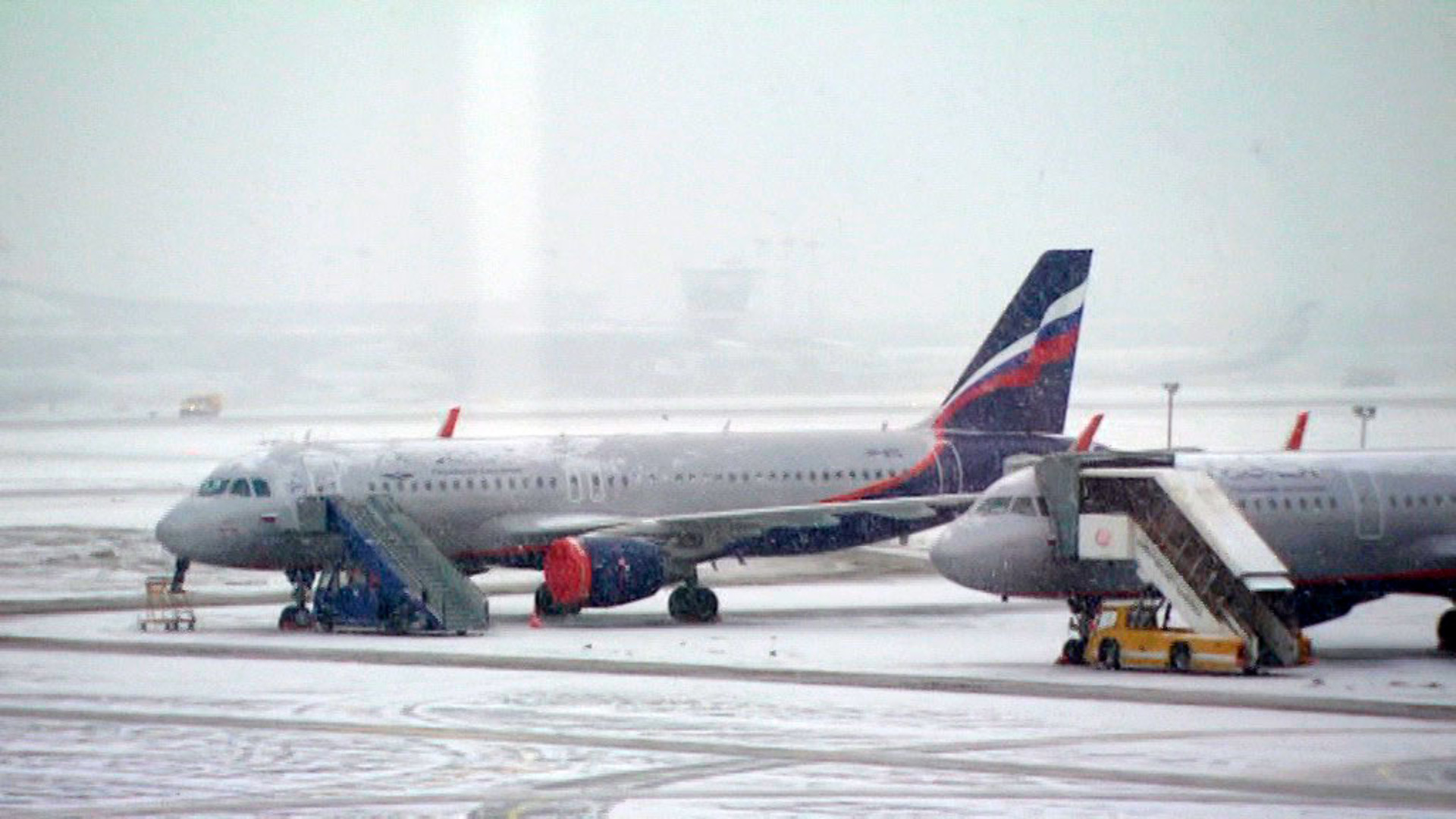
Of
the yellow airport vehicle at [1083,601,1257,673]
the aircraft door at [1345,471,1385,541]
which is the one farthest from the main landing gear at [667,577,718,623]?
the aircraft door at [1345,471,1385,541]

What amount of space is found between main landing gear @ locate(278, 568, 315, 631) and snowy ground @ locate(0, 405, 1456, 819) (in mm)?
1172

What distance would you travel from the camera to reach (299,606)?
49969mm

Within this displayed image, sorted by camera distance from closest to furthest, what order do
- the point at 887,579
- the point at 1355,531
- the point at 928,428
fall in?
the point at 1355,531 < the point at 928,428 < the point at 887,579

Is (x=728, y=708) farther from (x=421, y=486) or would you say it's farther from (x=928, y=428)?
(x=928, y=428)

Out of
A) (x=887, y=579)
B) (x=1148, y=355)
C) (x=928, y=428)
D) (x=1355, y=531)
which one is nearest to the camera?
(x=1355, y=531)

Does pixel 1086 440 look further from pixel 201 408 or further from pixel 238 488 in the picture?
pixel 201 408

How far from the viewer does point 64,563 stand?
6619 cm

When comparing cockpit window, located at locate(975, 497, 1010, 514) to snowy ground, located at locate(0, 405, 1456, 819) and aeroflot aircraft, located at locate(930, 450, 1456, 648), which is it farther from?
snowy ground, located at locate(0, 405, 1456, 819)

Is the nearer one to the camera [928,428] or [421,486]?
[421,486]

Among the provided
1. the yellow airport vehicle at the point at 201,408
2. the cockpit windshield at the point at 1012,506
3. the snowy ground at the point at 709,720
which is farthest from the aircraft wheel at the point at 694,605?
the yellow airport vehicle at the point at 201,408

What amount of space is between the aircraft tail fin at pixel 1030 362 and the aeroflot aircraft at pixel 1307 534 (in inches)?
474

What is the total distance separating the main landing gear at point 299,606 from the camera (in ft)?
162

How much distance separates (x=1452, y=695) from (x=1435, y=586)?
8219 millimetres

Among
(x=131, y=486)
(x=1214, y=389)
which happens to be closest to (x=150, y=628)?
(x=131, y=486)
